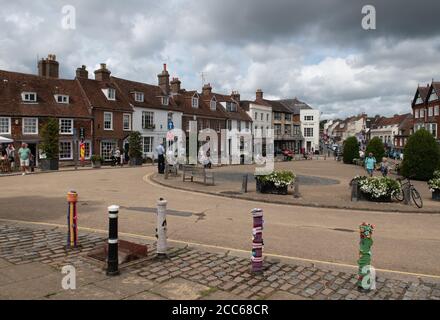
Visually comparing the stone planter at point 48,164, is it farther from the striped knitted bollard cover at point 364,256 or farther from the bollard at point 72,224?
the striped knitted bollard cover at point 364,256

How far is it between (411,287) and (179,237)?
15.1 ft

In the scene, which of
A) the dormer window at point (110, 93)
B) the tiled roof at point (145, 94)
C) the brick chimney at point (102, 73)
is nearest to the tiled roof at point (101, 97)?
the dormer window at point (110, 93)

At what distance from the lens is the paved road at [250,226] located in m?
7.36

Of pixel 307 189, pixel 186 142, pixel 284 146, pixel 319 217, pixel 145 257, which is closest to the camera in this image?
pixel 145 257

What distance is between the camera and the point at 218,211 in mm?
11719

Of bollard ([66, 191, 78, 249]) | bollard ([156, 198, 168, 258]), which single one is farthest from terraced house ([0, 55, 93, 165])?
bollard ([156, 198, 168, 258])

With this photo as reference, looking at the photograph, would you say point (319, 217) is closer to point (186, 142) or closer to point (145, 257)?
point (145, 257)

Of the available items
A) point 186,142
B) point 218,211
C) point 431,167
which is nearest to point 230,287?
point 218,211

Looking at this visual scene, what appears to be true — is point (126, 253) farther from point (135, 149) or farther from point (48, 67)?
point (48, 67)

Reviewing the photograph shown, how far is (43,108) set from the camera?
34594mm

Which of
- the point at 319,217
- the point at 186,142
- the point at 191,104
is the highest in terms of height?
the point at 191,104

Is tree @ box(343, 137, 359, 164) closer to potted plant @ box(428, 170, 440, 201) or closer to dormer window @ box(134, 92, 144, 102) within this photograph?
dormer window @ box(134, 92, 144, 102)

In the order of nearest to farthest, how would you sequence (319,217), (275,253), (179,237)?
(275,253)
(179,237)
(319,217)

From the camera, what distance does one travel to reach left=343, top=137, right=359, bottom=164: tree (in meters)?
42.3
